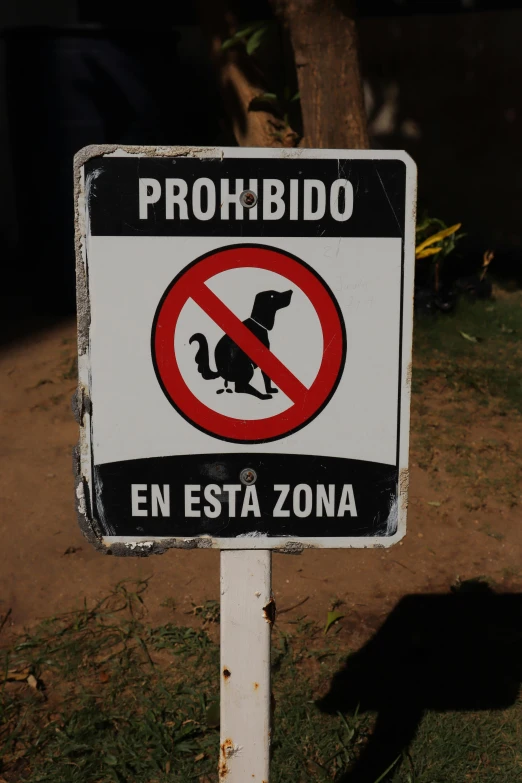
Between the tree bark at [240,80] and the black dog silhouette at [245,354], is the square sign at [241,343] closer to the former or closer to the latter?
the black dog silhouette at [245,354]

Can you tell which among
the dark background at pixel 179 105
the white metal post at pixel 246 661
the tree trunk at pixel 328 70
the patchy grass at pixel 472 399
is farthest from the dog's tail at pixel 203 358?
the dark background at pixel 179 105

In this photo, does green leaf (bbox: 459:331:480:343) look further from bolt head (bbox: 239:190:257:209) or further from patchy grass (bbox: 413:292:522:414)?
bolt head (bbox: 239:190:257:209)

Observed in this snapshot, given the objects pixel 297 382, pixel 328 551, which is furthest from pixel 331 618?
pixel 297 382

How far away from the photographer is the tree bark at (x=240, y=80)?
14.6 ft

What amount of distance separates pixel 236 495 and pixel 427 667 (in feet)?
3.98

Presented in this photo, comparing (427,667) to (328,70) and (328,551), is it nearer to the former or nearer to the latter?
(328,551)

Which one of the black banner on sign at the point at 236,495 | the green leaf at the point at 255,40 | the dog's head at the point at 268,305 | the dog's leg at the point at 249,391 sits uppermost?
the green leaf at the point at 255,40

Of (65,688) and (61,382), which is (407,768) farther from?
(61,382)

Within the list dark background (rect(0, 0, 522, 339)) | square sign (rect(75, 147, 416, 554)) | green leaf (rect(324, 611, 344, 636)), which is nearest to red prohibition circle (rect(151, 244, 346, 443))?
square sign (rect(75, 147, 416, 554))

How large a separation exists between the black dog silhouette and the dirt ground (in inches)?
52.0

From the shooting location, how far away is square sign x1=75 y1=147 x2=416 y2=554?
113 cm

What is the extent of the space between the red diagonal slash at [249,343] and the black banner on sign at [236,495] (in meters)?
0.10

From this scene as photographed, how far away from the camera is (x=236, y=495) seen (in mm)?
1190

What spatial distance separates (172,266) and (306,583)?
1594 millimetres
